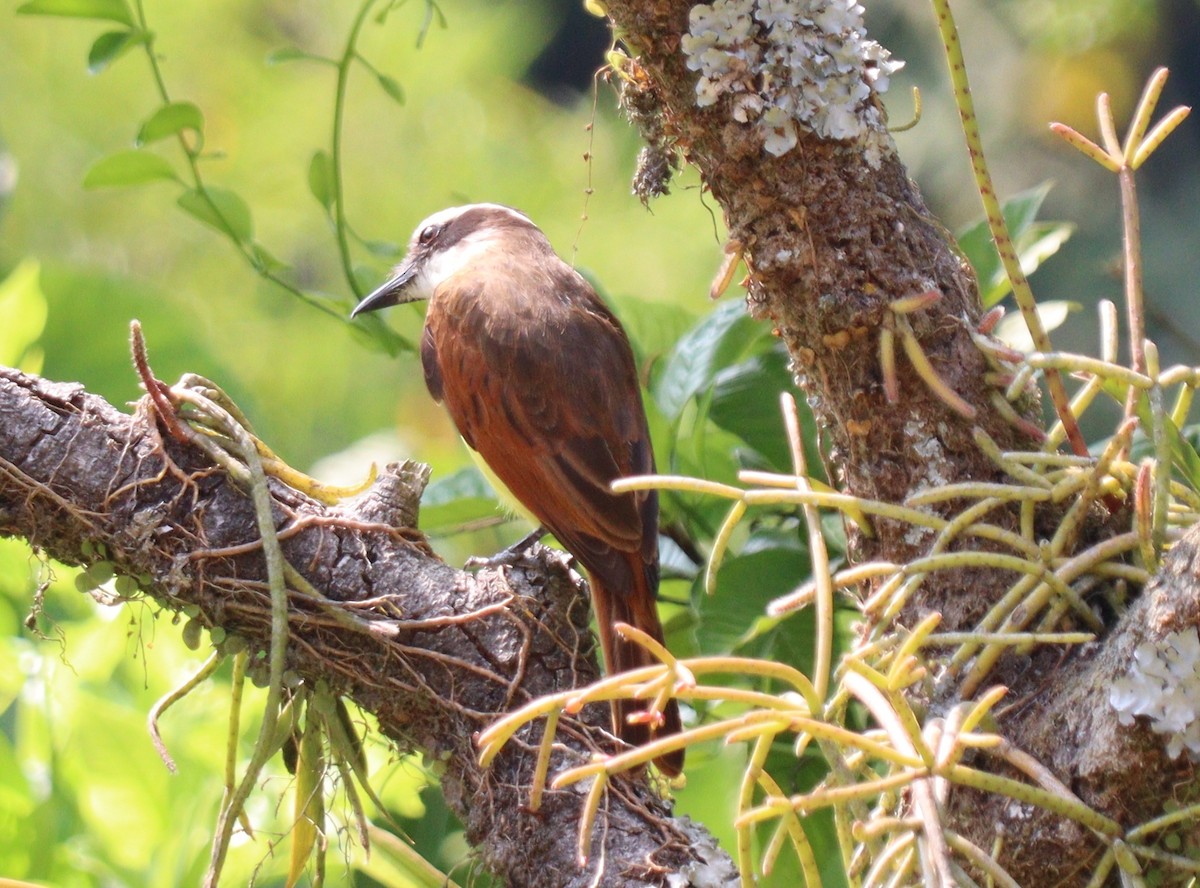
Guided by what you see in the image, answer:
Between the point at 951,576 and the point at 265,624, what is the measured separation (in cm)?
69

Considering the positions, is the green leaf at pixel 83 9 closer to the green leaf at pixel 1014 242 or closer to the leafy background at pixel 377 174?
the leafy background at pixel 377 174

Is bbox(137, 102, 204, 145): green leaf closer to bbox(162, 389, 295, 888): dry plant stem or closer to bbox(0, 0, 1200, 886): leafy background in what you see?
bbox(162, 389, 295, 888): dry plant stem

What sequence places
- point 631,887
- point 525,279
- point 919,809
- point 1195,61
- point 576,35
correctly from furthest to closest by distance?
1. point 576,35
2. point 1195,61
3. point 525,279
4. point 631,887
5. point 919,809

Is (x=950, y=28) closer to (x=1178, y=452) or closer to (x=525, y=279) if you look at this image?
(x=1178, y=452)

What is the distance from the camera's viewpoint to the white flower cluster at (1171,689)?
37.0 inches

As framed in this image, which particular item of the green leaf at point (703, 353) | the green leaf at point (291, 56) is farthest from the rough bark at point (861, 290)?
the green leaf at point (291, 56)

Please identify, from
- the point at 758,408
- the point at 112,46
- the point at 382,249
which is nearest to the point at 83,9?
the point at 112,46

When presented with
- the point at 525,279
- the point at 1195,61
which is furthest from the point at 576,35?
the point at 525,279

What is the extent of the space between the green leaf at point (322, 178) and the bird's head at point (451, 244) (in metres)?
0.37

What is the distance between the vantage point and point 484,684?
1311 mm

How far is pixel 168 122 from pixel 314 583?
2.58 ft

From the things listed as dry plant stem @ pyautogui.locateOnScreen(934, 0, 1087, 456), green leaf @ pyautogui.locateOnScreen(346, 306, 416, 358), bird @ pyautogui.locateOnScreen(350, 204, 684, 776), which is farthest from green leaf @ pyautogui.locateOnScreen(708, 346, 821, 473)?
dry plant stem @ pyautogui.locateOnScreen(934, 0, 1087, 456)

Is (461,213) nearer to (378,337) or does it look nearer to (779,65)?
(378,337)

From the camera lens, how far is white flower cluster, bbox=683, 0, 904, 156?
45.1 inches
